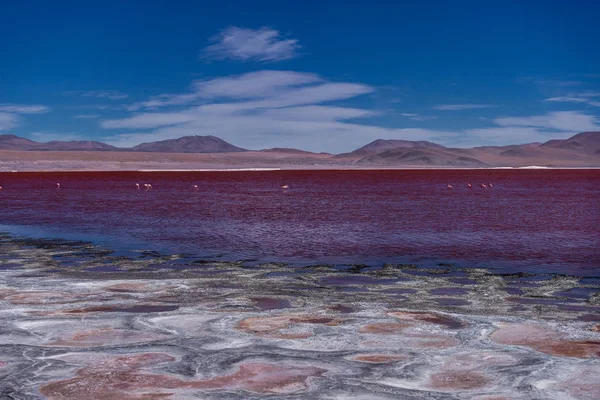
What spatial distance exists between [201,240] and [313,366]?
1365 centimetres

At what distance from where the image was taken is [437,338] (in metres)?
8.67

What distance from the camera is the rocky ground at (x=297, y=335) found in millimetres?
6863

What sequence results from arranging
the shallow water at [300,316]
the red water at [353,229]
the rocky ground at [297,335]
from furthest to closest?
the red water at [353,229]
the shallow water at [300,316]
the rocky ground at [297,335]

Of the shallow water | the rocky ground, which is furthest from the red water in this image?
the rocky ground

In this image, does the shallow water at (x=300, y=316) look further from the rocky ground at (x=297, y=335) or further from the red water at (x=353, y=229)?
the red water at (x=353, y=229)

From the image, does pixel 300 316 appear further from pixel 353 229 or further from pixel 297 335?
pixel 353 229

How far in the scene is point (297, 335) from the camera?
8844 millimetres

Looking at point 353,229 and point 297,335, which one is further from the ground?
point 353,229

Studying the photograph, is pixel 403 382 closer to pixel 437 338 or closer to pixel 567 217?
pixel 437 338

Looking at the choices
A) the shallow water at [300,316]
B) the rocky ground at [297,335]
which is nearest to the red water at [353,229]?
the shallow water at [300,316]

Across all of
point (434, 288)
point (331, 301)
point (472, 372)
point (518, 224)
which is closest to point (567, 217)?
point (518, 224)

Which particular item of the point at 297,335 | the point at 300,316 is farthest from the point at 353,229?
the point at 297,335

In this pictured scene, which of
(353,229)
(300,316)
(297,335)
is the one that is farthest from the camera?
(353,229)

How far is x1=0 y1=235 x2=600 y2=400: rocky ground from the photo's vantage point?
686 cm
